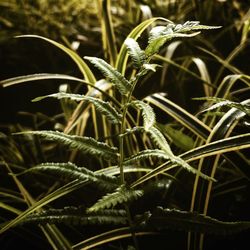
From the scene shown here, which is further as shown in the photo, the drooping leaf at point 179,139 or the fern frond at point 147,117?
the drooping leaf at point 179,139

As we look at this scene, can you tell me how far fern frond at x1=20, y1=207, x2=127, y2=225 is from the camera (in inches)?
20.1

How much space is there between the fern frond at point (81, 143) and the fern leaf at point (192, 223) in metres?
0.11

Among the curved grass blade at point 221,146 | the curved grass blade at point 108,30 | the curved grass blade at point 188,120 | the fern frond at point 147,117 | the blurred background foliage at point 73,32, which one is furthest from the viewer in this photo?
the blurred background foliage at point 73,32

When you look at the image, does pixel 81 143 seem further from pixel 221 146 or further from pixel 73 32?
pixel 73 32

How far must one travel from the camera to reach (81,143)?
53 cm

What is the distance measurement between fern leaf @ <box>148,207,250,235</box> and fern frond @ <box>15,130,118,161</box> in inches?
4.3

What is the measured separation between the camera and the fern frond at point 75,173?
0.51 meters

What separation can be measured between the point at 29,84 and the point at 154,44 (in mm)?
1149

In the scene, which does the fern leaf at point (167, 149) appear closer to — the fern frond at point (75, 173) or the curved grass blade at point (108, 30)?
the fern frond at point (75, 173)

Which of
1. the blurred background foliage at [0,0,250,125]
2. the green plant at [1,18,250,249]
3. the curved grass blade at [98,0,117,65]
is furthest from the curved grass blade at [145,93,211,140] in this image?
the blurred background foliage at [0,0,250,125]

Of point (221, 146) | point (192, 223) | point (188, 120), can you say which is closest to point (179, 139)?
point (188, 120)

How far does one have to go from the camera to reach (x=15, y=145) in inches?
44.8

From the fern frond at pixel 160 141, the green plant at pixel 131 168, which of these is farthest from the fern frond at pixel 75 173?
the fern frond at pixel 160 141

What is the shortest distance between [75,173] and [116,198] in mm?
78
